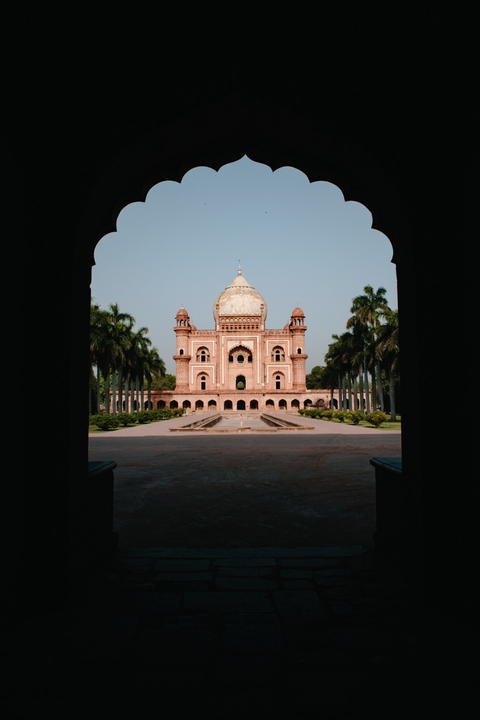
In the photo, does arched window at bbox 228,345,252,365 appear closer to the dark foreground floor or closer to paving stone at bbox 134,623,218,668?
the dark foreground floor

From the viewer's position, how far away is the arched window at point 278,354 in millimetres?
54188

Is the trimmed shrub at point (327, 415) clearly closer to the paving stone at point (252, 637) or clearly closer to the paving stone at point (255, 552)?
the paving stone at point (255, 552)

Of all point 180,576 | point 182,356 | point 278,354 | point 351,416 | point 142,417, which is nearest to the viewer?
point 180,576

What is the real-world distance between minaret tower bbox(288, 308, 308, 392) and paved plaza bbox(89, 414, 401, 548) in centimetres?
4329

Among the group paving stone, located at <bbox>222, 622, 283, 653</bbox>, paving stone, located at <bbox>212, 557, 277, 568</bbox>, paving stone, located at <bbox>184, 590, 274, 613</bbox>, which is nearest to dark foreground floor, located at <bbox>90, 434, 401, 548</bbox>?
paving stone, located at <bbox>212, 557, 277, 568</bbox>

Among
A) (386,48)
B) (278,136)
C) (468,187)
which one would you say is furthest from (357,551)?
(386,48)

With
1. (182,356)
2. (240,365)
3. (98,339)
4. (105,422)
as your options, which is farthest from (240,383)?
(105,422)

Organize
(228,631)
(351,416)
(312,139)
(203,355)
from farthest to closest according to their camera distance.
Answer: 1. (203,355)
2. (351,416)
3. (312,139)
4. (228,631)

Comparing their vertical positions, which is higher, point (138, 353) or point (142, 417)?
point (138, 353)

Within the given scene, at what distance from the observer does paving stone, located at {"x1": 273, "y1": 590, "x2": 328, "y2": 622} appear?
2324 millimetres

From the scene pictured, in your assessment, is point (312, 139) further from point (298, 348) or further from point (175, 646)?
point (298, 348)

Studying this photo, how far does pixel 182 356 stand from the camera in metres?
52.3

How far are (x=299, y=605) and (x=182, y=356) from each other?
50.5m

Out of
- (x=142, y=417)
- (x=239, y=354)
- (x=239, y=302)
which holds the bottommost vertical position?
(x=142, y=417)
